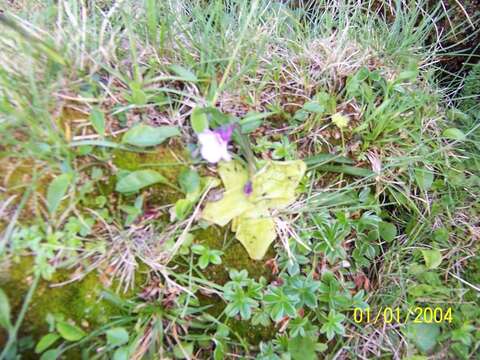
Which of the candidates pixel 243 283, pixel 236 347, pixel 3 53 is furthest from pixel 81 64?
pixel 236 347

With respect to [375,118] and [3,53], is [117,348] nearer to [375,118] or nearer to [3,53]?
[3,53]

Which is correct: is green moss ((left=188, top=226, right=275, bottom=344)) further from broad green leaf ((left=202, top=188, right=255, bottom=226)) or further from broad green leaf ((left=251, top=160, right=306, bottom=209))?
broad green leaf ((left=251, top=160, right=306, bottom=209))

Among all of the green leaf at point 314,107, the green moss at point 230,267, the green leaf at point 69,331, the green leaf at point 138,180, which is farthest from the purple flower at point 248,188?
the green leaf at point 69,331

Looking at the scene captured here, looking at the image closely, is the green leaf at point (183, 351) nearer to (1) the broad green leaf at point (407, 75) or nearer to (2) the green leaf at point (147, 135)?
(2) the green leaf at point (147, 135)

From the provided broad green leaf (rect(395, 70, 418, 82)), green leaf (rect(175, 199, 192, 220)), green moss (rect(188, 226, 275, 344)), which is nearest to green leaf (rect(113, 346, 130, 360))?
green moss (rect(188, 226, 275, 344))

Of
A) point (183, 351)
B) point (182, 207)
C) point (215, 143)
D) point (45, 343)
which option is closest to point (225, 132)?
point (215, 143)

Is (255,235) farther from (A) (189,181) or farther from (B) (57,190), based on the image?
Answer: (B) (57,190)
